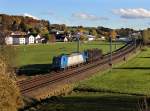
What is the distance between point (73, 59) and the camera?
285 ft

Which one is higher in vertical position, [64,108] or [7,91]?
[7,91]

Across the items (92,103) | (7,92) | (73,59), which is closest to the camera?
(7,92)

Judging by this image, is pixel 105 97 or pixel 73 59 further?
pixel 73 59

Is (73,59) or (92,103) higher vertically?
(73,59)

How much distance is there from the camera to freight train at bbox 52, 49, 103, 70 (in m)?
79.6

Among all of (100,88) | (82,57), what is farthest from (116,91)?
(82,57)

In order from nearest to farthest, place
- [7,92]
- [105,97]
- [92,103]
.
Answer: [7,92] → [92,103] → [105,97]

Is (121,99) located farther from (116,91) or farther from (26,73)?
(26,73)

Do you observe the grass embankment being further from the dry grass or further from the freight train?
the freight train

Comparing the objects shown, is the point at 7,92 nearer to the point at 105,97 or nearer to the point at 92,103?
the point at 92,103

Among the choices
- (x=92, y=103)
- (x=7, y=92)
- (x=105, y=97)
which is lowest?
(x=105, y=97)

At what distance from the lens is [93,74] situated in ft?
240

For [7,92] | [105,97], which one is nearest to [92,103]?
[105,97]

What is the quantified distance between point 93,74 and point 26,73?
11749 millimetres
